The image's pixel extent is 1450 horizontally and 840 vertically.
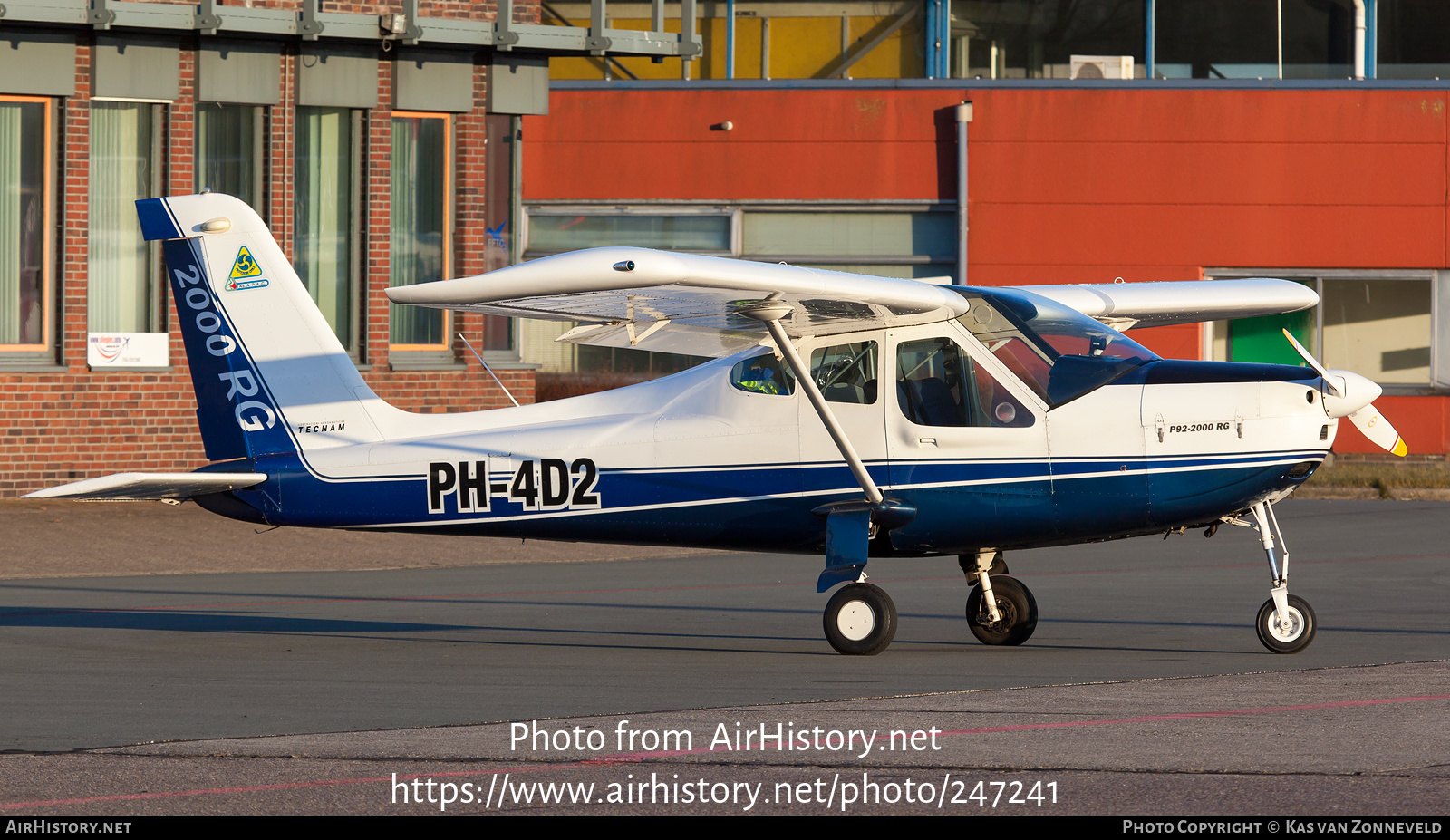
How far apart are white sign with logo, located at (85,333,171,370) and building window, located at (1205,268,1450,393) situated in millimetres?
14284

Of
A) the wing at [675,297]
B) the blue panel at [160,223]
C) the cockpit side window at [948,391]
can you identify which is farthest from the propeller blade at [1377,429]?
the blue panel at [160,223]

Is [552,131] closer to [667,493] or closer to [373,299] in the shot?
[373,299]

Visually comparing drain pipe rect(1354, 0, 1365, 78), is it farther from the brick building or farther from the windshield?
the windshield

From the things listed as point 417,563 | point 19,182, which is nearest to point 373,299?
point 19,182

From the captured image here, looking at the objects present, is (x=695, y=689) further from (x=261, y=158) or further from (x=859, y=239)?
(x=859, y=239)

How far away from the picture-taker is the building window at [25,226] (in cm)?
1931

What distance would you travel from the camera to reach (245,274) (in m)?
11.0

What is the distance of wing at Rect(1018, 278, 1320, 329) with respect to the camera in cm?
1193

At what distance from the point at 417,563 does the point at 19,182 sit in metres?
7.09

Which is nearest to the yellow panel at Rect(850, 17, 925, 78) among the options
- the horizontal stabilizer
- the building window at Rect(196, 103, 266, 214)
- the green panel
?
the green panel

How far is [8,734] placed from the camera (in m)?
7.53

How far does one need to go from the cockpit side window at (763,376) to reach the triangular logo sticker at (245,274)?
10.0 feet

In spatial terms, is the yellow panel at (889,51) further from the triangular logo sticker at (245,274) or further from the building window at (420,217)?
the triangular logo sticker at (245,274)

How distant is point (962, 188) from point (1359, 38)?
610cm
